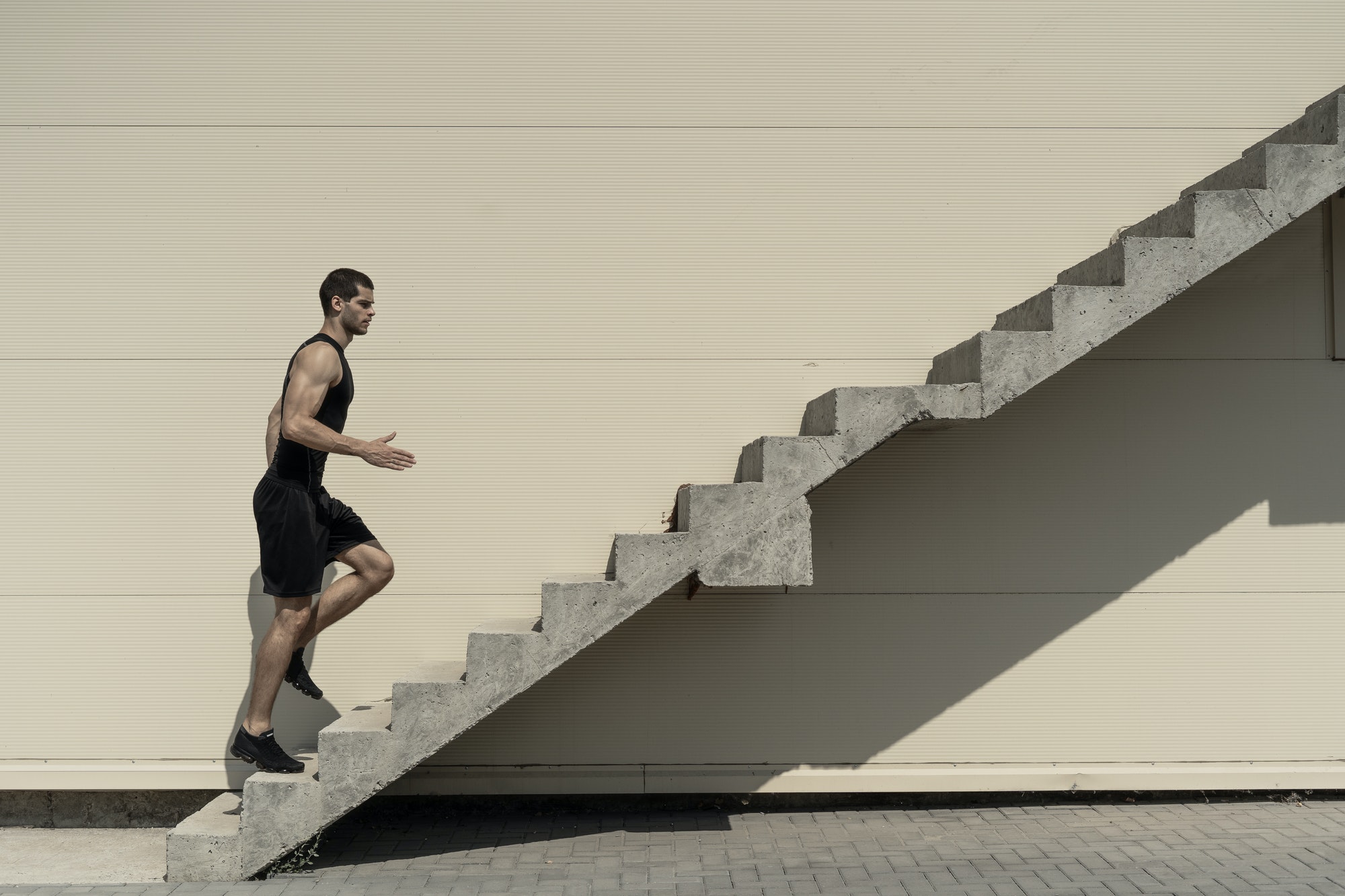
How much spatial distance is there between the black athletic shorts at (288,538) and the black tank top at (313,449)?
4 centimetres

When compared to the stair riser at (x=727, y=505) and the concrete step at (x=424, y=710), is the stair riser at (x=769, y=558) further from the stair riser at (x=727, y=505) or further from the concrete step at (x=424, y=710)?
the concrete step at (x=424, y=710)

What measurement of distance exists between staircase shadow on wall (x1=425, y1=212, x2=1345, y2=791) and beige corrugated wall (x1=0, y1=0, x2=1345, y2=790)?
0.02 m

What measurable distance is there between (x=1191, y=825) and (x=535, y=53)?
4926mm

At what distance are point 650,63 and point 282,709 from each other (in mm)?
3741

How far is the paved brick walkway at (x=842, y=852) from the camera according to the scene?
429 centimetres

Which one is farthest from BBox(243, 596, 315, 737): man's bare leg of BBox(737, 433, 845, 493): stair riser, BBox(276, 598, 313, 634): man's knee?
BBox(737, 433, 845, 493): stair riser

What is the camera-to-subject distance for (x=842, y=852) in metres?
4.72

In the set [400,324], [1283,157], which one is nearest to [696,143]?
[400,324]

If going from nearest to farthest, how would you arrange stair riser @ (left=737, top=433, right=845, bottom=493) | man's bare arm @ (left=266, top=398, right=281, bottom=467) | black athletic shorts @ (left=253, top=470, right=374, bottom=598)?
stair riser @ (left=737, top=433, right=845, bottom=493), black athletic shorts @ (left=253, top=470, right=374, bottom=598), man's bare arm @ (left=266, top=398, right=281, bottom=467)

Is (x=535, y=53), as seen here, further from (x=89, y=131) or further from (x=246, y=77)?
(x=89, y=131)

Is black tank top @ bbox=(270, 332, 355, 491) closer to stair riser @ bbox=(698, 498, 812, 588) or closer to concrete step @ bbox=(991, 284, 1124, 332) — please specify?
stair riser @ bbox=(698, 498, 812, 588)

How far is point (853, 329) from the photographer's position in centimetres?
542

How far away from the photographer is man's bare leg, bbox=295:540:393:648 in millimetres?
4832

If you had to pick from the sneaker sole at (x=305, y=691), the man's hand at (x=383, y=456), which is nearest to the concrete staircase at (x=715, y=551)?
the sneaker sole at (x=305, y=691)
